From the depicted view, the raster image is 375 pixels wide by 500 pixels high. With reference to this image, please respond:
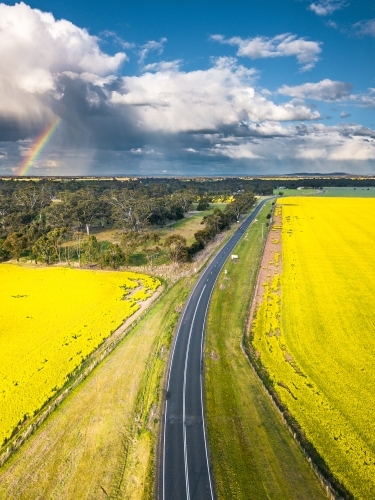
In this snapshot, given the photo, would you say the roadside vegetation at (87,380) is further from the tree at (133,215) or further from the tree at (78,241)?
the tree at (133,215)

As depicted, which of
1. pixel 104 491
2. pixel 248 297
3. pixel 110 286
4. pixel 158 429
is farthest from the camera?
pixel 110 286

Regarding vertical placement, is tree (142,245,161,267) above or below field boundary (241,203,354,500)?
above

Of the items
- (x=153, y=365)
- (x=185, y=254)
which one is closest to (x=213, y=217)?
(x=185, y=254)

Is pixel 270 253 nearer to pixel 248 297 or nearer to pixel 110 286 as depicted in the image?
pixel 248 297

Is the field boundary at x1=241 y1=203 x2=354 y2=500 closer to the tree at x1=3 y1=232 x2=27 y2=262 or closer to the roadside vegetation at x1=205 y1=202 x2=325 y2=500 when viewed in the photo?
the roadside vegetation at x1=205 y1=202 x2=325 y2=500

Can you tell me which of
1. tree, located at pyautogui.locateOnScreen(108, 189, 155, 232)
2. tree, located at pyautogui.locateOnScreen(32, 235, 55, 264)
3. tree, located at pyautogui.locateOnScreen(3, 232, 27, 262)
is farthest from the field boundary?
tree, located at pyautogui.locateOnScreen(108, 189, 155, 232)

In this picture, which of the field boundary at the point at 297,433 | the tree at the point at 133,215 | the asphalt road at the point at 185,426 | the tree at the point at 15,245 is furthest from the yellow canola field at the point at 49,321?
the tree at the point at 133,215

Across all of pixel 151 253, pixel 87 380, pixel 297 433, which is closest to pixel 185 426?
pixel 297 433
